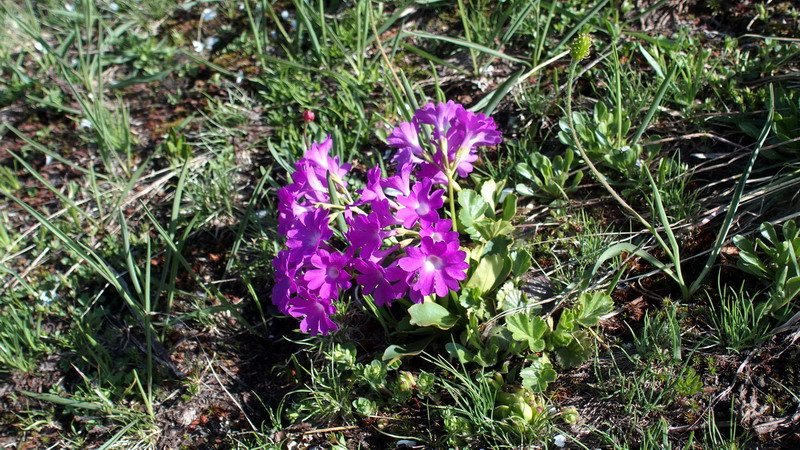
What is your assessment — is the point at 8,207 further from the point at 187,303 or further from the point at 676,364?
the point at 676,364

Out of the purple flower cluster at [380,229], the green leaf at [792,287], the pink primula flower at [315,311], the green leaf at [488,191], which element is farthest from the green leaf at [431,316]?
the green leaf at [792,287]

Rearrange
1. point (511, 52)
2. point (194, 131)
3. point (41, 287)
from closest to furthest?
point (41, 287) < point (511, 52) < point (194, 131)

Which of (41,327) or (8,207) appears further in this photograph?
(8,207)

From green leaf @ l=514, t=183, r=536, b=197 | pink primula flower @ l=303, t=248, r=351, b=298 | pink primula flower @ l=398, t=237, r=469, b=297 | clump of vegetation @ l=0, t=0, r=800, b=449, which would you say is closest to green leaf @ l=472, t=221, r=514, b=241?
clump of vegetation @ l=0, t=0, r=800, b=449

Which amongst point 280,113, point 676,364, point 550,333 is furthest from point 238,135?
point 676,364

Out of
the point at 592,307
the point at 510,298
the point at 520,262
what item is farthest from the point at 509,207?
the point at 592,307

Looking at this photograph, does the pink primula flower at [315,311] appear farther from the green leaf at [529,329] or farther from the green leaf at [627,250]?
the green leaf at [627,250]

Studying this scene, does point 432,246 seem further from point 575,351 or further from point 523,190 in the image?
point 523,190
